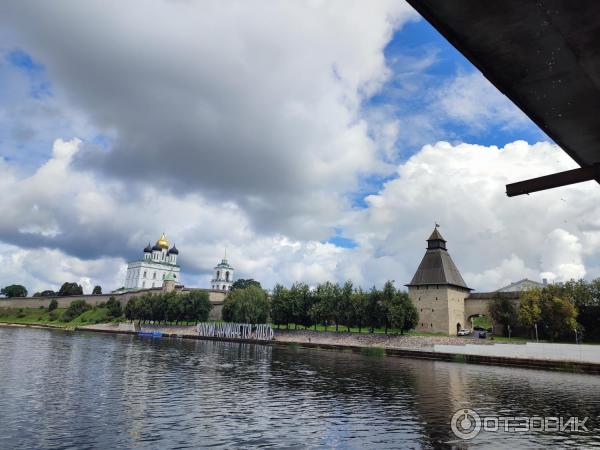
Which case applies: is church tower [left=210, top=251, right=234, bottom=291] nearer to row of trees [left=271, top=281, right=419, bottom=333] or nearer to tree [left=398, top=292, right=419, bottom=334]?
row of trees [left=271, top=281, right=419, bottom=333]

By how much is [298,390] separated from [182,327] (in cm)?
7086

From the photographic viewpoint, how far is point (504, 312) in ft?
193

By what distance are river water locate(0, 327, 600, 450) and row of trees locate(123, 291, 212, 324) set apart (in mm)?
59776

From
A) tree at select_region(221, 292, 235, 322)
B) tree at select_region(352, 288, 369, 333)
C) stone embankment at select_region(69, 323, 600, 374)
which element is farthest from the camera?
tree at select_region(221, 292, 235, 322)

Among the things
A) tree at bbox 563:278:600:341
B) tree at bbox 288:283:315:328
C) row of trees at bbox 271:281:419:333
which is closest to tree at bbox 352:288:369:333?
row of trees at bbox 271:281:419:333

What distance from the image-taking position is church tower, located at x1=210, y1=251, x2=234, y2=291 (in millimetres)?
179750

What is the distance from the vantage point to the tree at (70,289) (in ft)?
534

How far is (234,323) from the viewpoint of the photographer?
264ft

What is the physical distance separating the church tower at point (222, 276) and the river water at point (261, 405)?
482ft

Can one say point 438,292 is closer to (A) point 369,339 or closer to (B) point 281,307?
(A) point 369,339

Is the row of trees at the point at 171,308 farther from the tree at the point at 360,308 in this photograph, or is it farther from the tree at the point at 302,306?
the tree at the point at 360,308

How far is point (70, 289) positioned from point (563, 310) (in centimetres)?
16264

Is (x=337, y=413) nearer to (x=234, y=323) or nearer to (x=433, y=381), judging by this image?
(x=433, y=381)

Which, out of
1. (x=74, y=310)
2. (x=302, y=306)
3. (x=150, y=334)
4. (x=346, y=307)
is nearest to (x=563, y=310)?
(x=346, y=307)
